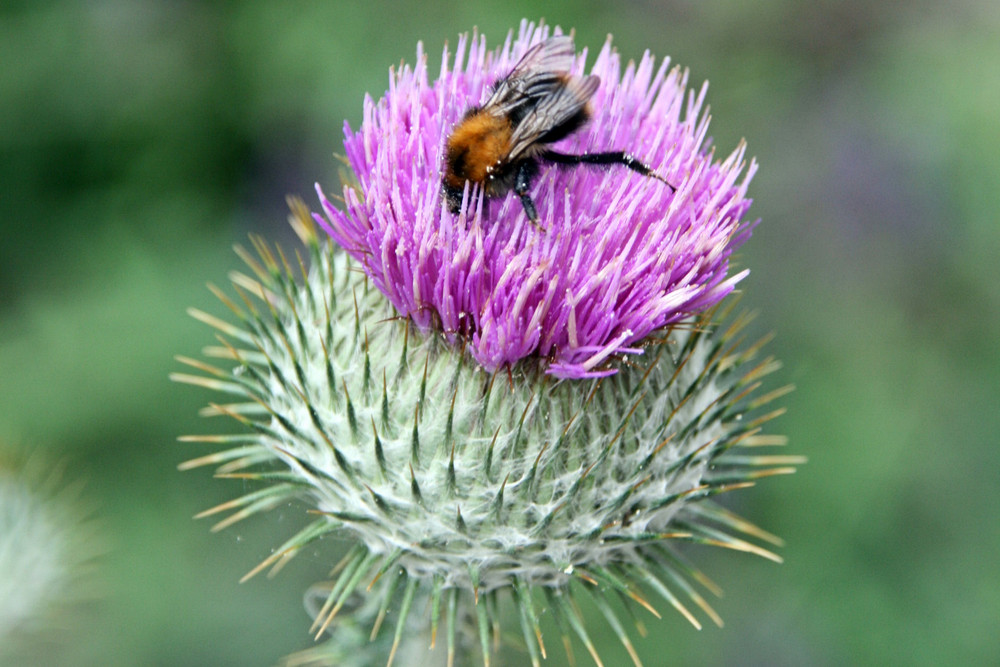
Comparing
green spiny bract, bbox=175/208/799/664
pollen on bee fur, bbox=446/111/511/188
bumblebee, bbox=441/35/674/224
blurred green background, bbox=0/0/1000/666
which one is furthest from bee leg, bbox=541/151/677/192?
blurred green background, bbox=0/0/1000/666

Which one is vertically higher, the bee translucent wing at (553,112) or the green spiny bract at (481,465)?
the bee translucent wing at (553,112)

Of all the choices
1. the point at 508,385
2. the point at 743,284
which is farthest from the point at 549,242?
the point at 743,284

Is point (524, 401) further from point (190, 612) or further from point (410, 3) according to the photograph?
point (410, 3)

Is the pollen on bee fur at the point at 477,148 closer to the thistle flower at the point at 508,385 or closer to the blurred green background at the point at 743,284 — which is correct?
the thistle flower at the point at 508,385

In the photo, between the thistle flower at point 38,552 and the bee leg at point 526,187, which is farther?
the thistle flower at point 38,552

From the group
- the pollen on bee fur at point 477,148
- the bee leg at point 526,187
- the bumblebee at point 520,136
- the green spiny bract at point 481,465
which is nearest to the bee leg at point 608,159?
the bumblebee at point 520,136

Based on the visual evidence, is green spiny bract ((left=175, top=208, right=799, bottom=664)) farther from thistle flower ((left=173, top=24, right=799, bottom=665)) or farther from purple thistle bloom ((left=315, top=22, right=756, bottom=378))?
purple thistle bloom ((left=315, top=22, right=756, bottom=378))

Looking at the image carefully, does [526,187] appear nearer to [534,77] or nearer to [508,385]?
[534,77]
